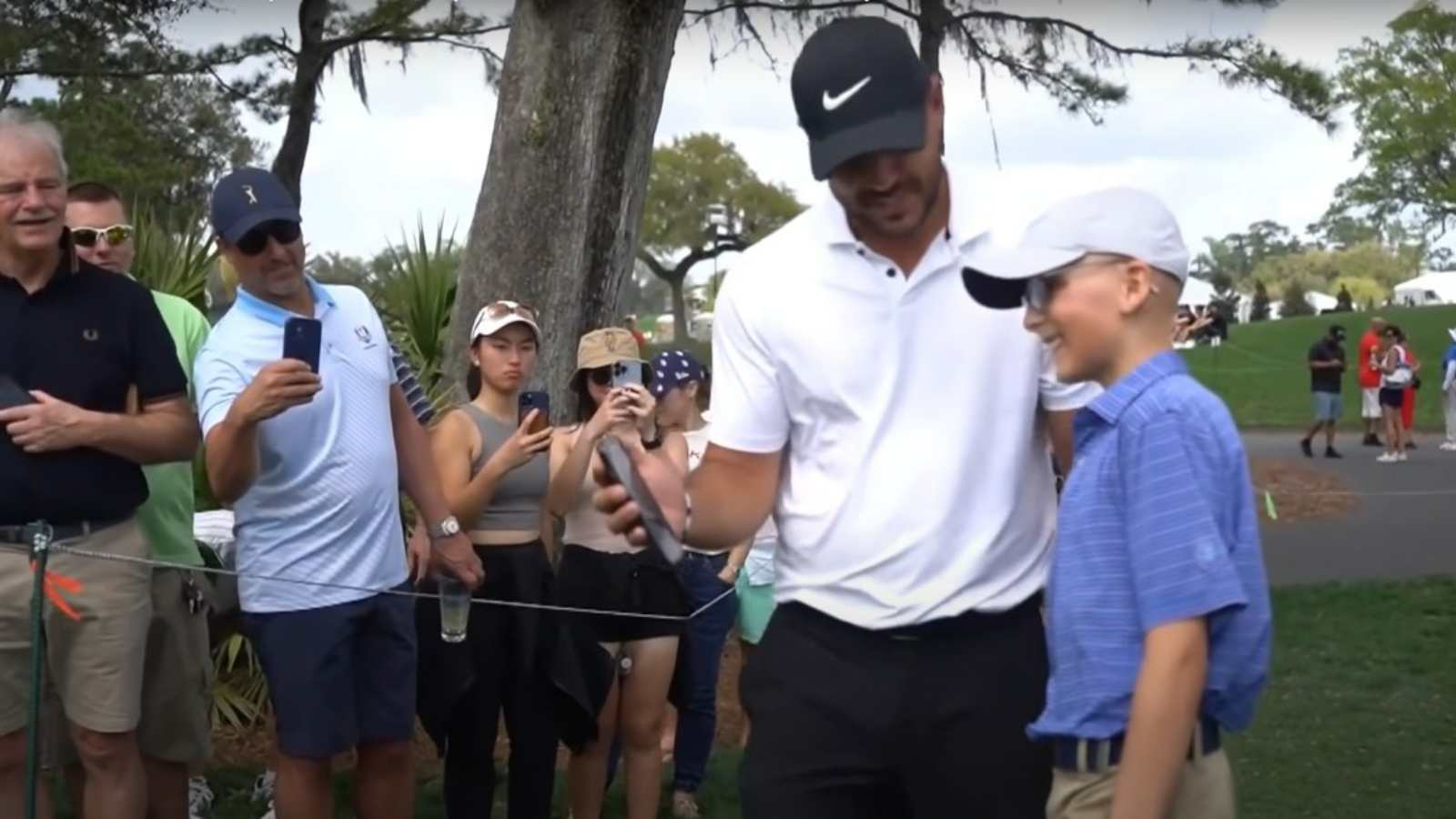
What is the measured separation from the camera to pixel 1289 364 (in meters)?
42.1

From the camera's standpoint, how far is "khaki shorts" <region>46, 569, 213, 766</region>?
218 inches

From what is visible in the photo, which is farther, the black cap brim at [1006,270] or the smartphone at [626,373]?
the smartphone at [626,373]

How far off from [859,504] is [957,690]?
1.22 ft

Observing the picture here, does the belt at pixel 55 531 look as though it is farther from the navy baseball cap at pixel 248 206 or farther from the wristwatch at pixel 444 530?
the wristwatch at pixel 444 530

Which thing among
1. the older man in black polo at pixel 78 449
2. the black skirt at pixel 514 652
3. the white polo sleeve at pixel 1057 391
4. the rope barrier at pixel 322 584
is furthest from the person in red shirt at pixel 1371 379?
the white polo sleeve at pixel 1057 391

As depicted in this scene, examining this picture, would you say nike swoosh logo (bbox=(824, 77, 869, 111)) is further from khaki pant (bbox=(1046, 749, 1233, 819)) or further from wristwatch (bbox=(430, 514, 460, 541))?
wristwatch (bbox=(430, 514, 460, 541))

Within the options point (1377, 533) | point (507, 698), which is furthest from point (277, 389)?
point (1377, 533)

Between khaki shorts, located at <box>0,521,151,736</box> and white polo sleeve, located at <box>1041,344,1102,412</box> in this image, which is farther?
khaki shorts, located at <box>0,521,151,736</box>

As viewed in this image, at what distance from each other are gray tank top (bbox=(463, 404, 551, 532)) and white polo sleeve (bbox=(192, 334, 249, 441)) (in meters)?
1.16

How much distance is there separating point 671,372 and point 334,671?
2.35 meters

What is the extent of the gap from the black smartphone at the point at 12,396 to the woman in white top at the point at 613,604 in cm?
197

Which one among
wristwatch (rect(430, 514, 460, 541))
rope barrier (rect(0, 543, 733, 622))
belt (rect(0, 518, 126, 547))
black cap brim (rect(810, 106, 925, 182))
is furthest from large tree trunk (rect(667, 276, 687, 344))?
black cap brim (rect(810, 106, 925, 182))

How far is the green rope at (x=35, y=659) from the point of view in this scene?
4832 mm

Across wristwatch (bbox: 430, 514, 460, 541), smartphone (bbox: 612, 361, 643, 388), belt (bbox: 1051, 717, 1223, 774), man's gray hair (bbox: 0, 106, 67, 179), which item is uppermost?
man's gray hair (bbox: 0, 106, 67, 179)
